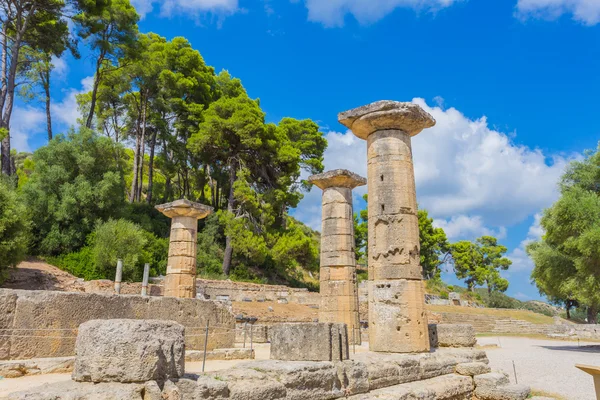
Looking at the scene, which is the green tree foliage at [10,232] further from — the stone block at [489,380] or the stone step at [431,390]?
the stone block at [489,380]

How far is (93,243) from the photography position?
22.6 metres

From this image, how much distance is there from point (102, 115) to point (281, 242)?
57.9 ft

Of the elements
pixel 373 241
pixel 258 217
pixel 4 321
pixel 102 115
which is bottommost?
pixel 4 321

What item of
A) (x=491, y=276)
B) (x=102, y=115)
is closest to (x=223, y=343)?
(x=102, y=115)

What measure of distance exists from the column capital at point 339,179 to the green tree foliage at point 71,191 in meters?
15.2

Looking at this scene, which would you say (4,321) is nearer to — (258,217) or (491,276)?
(258,217)

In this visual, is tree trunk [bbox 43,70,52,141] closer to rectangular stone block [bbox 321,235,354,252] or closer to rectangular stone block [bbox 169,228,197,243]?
rectangular stone block [bbox 169,228,197,243]

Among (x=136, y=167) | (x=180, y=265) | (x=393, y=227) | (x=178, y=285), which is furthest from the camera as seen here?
(x=136, y=167)

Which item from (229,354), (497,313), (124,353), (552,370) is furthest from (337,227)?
(497,313)

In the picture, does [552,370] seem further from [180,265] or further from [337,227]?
[180,265]

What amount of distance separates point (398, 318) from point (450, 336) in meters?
1.97

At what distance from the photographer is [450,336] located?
8.25 m

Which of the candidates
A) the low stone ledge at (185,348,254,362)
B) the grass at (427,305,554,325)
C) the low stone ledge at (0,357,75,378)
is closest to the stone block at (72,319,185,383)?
the low stone ledge at (0,357,75,378)

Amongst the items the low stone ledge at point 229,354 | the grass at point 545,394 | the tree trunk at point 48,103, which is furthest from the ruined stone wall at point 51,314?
the tree trunk at point 48,103
